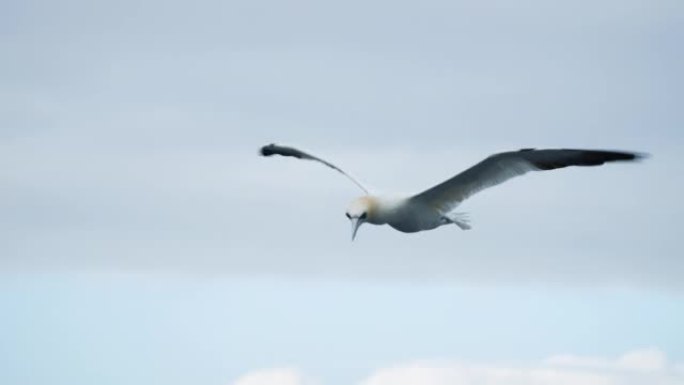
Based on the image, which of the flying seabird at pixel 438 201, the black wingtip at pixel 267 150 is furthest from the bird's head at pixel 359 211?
the black wingtip at pixel 267 150

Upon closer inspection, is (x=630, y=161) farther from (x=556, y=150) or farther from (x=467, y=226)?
(x=467, y=226)

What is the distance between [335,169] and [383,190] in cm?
294

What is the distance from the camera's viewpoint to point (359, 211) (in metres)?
30.2

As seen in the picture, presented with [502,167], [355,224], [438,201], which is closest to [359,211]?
[355,224]

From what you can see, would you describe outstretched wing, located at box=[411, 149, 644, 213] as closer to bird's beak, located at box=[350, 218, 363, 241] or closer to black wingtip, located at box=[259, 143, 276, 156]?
bird's beak, located at box=[350, 218, 363, 241]

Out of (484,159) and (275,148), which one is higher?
(275,148)

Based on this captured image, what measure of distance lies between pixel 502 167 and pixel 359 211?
297 cm

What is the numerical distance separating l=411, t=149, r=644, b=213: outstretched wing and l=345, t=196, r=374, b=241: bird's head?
909mm

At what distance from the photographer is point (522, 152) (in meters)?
28.4

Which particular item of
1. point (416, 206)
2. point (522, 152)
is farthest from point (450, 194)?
point (522, 152)

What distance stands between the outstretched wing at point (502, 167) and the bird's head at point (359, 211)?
2.98ft

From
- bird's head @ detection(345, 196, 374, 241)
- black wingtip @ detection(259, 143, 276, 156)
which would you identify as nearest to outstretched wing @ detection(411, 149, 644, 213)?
bird's head @ detection(345, 196, 374, 241)

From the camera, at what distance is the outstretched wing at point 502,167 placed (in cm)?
2789

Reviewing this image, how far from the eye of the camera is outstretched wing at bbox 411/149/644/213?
1098 inches
